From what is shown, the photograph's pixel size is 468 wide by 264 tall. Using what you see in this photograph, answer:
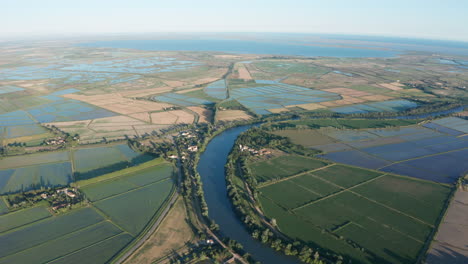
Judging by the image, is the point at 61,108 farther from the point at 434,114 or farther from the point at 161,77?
the point at 434,114

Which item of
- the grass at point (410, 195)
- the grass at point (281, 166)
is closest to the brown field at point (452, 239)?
the grass at point (410, 195)

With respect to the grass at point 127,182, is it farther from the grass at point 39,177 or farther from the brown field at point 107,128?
Result: the brown field at point 107,128

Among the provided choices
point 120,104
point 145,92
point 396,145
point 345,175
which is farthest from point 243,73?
point 345,175

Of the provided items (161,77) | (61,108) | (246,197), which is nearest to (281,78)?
A: (161,77)

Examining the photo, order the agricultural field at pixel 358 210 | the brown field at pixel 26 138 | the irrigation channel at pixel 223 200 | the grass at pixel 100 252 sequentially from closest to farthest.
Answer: the grass at pixel 100 252 < the irrigation channel at pixel 223 200 < the agricultural field at pixel 358 210 < the brown field at pixel 26 138

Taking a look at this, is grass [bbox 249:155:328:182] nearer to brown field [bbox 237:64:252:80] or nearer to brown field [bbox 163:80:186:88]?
brown field [bbox 163:80:186:88]

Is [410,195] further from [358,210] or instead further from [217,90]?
[217,90]
